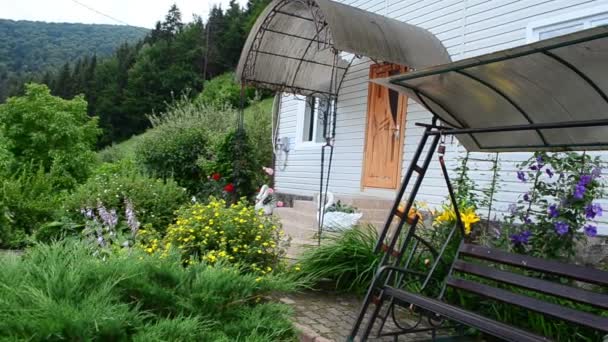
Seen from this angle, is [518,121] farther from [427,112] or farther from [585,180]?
[427,112]

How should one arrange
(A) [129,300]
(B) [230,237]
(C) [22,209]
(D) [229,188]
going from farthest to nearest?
(D) [229,188]
(C) [22,209]
(B) [230,237]
(A) [129,300]

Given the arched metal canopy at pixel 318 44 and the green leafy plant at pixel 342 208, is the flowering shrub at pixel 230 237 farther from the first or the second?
the arched metal canopy at pixel 318 44

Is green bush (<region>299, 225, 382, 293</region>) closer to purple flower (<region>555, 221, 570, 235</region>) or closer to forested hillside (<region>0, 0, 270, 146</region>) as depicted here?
purple flower (<region>555, 221, 570, 235</region>)

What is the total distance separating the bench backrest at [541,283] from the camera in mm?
2629

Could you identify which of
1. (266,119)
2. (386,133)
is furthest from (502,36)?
(266,119)

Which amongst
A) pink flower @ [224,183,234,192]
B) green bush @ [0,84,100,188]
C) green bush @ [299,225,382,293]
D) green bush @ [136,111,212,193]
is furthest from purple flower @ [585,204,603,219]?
green bush @ [0,84,100,188]

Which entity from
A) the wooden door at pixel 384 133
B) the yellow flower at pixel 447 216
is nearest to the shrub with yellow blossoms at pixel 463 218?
the yellow flower at pixel 447 216

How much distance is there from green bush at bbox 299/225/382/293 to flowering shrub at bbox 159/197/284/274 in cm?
35

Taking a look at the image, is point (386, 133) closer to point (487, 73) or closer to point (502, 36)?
point (502, 36)

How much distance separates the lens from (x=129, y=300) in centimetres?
277

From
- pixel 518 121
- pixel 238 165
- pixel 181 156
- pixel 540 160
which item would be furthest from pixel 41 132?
pixel 518 121

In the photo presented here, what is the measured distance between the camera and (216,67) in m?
44.9

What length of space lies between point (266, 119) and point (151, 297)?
1161 cm

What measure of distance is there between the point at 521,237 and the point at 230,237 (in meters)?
2.66
